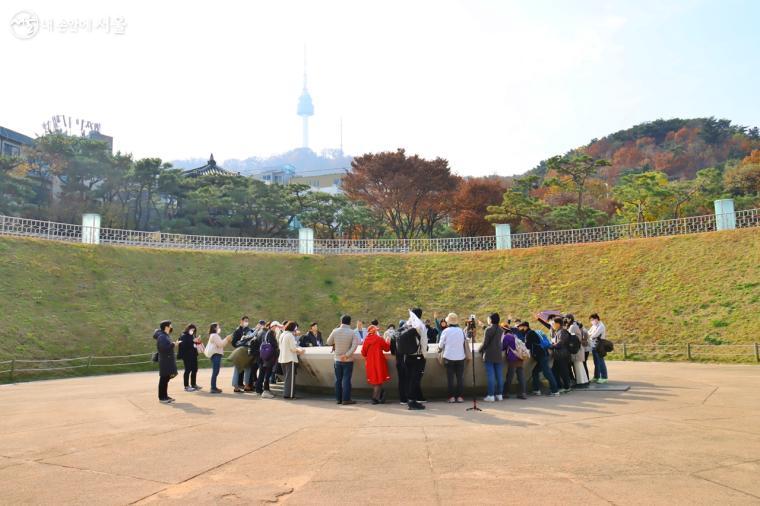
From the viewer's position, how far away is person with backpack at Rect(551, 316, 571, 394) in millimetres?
11617

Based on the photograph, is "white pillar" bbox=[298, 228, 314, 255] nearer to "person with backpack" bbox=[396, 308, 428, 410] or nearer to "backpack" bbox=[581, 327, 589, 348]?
"backpack" bbox=[581, 327, 589, 348]

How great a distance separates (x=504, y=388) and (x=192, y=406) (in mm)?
6655

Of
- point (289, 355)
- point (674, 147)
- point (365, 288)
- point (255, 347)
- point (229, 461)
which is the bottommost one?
point (229, 461)

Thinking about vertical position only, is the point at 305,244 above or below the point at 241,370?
above

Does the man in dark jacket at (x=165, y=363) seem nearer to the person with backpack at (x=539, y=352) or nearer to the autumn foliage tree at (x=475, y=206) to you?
the person with backpack at (x=539, y=352)

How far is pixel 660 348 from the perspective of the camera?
824 inches

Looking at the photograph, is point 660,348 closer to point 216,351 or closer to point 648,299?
point 648,299

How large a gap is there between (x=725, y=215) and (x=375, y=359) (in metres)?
27.9

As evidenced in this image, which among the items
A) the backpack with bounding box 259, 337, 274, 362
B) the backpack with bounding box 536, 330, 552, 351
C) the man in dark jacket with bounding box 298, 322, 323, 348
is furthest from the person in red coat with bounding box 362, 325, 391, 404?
the man in dark jacket with bounding box 298, 322, 323, 348

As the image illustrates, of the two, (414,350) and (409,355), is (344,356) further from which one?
(414,350)

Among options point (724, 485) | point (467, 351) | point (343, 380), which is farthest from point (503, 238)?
point (724, 485)

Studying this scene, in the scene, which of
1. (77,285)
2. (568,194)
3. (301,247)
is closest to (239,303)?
(77,285)

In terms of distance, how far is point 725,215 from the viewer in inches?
1158

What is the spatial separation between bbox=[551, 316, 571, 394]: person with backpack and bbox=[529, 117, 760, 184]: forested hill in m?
66.5
